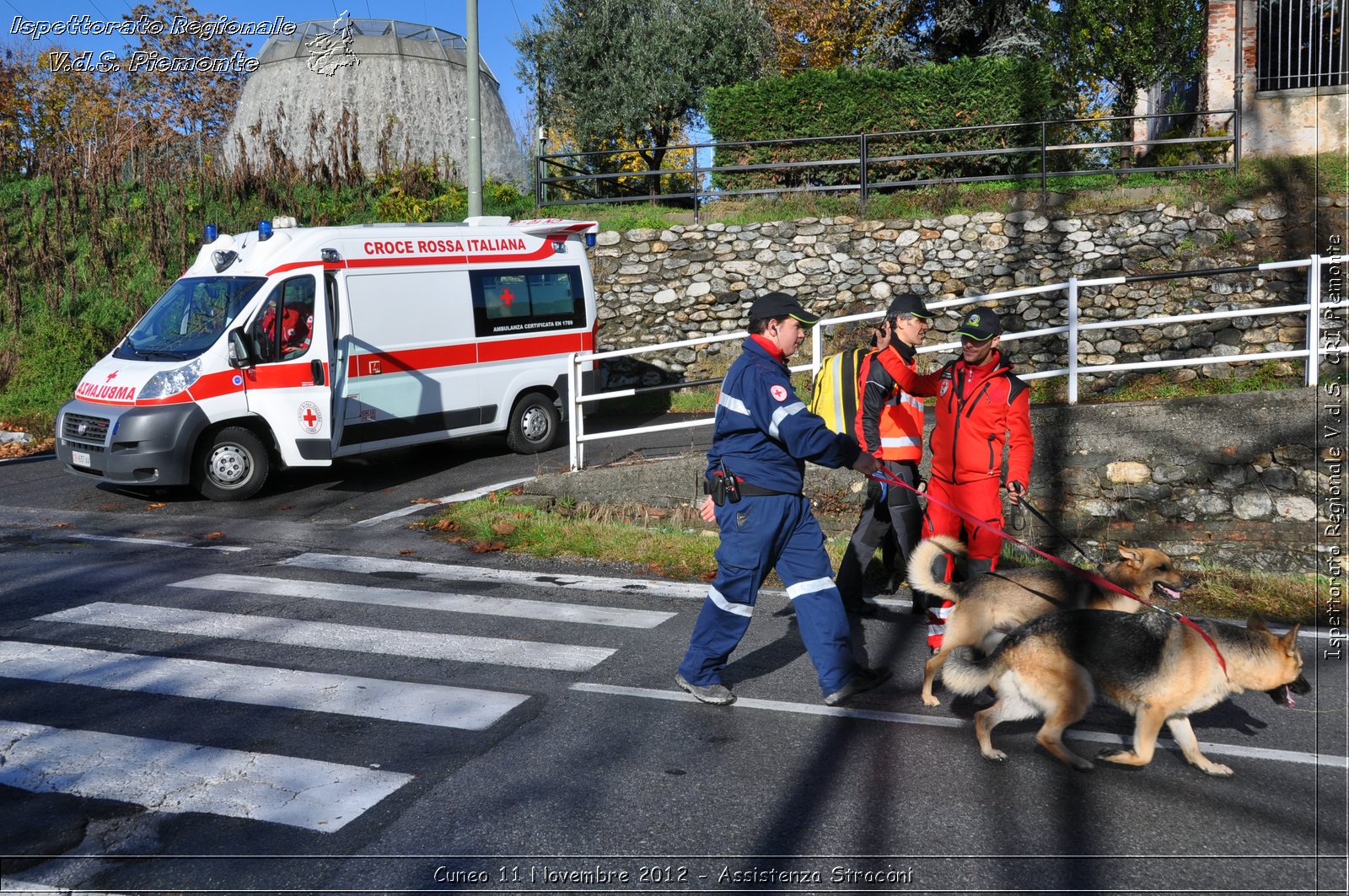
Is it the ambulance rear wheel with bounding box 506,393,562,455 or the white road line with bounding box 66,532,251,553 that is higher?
the ambulance rear wheel with bounding box 506,393,562,455

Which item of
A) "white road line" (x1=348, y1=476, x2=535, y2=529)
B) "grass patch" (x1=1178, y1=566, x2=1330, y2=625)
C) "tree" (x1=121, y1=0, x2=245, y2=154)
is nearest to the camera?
"grass patch" (x1=1178, y1=566, x2=1330, y2=625)

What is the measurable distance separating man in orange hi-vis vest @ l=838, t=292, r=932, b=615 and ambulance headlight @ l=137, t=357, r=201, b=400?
729 centimetres

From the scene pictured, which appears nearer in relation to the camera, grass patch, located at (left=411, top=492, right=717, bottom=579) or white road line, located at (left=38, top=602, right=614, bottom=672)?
white road line, located at (left=38, top=602, right=614, bottom=672)

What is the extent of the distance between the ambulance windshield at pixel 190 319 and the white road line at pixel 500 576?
3564 mm

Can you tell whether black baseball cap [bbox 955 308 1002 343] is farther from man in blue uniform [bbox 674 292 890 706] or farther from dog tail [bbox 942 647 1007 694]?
dog tail [bbox 942 647 1007 694]

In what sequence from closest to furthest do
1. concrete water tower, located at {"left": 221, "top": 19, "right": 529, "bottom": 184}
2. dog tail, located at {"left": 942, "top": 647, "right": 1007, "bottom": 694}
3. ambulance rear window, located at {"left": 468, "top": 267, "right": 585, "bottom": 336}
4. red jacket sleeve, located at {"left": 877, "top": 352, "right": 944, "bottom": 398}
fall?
1. dog tail, located at {"left": 942, "top": 647, "right": 1007, "bottom": 694}
2. red jacket sleeve, located at {"left": 877, "top": 352, "right": 944, "bottom": 398}
3. ambulance rear window, located at {"left": 468, "top": 267, "right": 585, "bottom": 336}
4. concrete water tower, located at {"left": 221, "top": 19, "right": 529, "bottom": 184}

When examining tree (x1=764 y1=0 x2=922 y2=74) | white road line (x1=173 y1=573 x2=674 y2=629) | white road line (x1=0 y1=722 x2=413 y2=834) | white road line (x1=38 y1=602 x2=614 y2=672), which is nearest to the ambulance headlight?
white road line (x1=173 y1=573 x2=674 y2=629)

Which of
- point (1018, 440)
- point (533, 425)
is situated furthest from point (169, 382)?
point (1018, 440)

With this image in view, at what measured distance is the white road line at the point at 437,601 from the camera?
7.02 metres

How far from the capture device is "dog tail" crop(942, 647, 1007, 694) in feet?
14.7

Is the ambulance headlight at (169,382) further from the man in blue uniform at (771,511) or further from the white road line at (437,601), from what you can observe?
the man in blue uniform at (771,511)

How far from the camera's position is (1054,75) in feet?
64.8

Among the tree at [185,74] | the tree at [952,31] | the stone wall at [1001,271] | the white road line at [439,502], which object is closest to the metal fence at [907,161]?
the stone wall at [1001,271]

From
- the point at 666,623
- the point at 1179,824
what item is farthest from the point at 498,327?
the point at 1179,824
